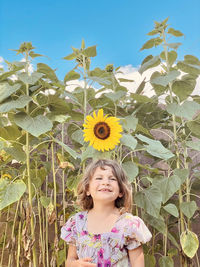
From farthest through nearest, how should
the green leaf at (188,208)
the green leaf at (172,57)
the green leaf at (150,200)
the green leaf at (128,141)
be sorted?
the green leaf at (172,57)
the green leaf at (188,208)
the green leaf at (150,200)
the green leaf at (128,141)

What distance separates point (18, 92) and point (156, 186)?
1.91ft

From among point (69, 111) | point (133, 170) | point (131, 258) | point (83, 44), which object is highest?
point (83, 44)

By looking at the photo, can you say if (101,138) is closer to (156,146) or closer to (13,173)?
(156,146)

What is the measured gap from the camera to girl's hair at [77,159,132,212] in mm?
967

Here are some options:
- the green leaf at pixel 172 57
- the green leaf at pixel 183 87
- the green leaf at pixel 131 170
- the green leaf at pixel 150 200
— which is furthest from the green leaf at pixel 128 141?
the green leaf at pixel 172 57

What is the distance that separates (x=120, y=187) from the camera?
0.97 meters

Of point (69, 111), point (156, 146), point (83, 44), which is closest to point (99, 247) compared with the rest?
point (156, 146)

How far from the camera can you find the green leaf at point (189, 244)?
126cm

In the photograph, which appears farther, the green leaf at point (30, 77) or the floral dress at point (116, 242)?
the green leaf at point (30, 77)

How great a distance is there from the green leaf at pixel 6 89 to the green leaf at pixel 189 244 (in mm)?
791

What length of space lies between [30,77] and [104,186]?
1.52 ft

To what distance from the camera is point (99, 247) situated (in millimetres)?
882

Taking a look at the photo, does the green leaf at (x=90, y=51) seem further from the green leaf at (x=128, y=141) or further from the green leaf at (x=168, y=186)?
the green leaf at (x=168, y=186)

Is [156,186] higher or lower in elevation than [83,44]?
lower
